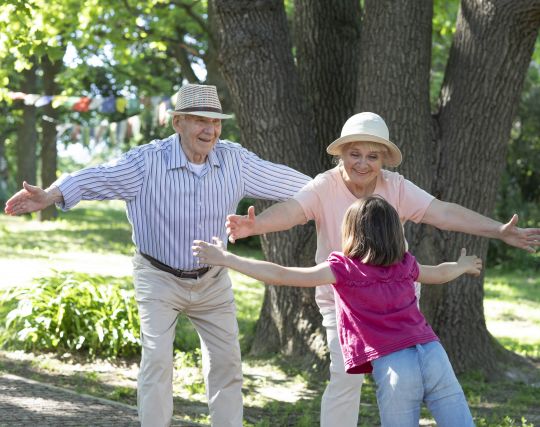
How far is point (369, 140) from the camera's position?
5199mm

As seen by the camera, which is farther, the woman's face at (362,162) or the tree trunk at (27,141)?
the tree trunk at (27,141)

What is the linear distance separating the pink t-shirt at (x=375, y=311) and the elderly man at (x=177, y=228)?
1.28 metres

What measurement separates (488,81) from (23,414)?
14.3 feet

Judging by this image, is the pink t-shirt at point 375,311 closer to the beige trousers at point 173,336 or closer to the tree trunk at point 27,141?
the beige trousers at point 173,336

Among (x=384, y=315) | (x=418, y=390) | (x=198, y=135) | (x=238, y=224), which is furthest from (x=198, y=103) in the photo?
(x=418, y=390)

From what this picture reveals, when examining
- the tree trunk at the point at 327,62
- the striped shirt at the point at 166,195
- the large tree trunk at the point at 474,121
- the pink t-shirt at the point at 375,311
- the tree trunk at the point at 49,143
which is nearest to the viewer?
the pink t-shirt at the point at 375,311

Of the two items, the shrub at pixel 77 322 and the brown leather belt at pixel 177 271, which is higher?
the brown leather belt at pixel 177 271

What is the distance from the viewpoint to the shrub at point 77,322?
9031mm

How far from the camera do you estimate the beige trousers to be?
5344 millimetres

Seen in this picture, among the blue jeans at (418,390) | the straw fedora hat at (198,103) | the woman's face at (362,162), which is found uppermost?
the straw fedora hat at (198,103)

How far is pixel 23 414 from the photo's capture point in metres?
6.61

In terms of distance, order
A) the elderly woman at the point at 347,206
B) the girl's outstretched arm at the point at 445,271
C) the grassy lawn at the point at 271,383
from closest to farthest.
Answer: the girl's outstretched arm at the point at 445,271
the elderly woman at the point at 347,206
the grassy lawn at the point at 271,383

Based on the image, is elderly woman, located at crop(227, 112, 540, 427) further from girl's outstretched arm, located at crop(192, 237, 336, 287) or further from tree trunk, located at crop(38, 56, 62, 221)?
tree trunk, located at crop(38, 56, 62, 221)

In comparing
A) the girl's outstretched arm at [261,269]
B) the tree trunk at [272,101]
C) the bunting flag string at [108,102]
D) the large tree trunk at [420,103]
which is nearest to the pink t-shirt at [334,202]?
the girl's outstretched arm at [261,269]
